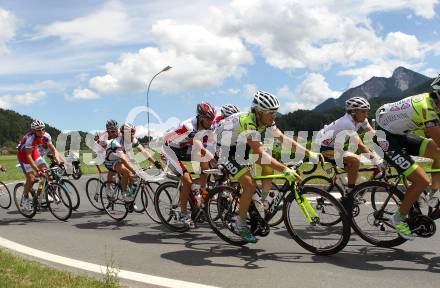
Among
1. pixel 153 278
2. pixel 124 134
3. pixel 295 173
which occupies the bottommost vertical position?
pixel 153 278

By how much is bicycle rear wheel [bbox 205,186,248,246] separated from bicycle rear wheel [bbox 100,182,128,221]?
120 inches

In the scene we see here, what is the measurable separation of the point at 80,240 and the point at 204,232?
221cm

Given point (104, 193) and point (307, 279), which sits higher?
point (104, 193)

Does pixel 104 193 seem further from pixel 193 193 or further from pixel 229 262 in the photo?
pixel 229 262

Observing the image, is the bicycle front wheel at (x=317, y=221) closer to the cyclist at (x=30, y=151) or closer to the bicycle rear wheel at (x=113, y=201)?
the bicycle rear wheel at (x=113, y=201)

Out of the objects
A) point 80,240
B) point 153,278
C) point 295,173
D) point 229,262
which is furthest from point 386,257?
point 80,240

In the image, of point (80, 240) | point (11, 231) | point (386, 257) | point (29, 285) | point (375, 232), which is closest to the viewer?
point (29, 285)

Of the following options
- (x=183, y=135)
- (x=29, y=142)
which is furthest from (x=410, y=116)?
(x=29, y=142)

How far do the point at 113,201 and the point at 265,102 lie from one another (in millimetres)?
5042

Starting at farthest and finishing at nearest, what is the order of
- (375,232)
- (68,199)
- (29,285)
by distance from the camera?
(68,199) < (375,232) < (29,285)

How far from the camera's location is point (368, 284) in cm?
486

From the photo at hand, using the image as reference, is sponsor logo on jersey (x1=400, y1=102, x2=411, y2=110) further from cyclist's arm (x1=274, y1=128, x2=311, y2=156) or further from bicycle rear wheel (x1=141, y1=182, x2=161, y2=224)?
bicycle rear wheel (x1=141, y1=182, x2=161, y2=224)

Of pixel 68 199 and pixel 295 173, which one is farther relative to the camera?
pixel 68 199

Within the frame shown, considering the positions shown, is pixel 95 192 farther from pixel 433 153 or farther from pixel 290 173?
pixel 433 153
